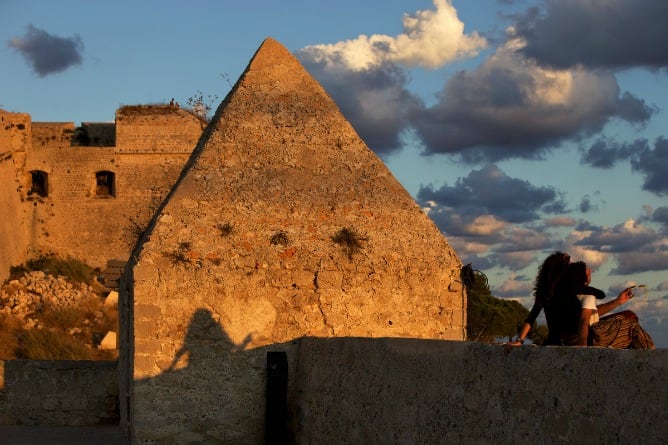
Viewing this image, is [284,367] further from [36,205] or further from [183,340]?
[36,205]

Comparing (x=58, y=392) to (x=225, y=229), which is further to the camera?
(x=58, y=392)

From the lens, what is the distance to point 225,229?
32.7 ft

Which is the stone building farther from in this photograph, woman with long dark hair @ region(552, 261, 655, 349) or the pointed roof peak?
woman with long dark hair @ region(552, 261, 655, 349)

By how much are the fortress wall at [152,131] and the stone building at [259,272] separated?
1051 inches

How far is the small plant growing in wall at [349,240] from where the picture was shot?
398 inches

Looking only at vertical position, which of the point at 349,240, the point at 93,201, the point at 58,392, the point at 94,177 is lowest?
the point at 58,392

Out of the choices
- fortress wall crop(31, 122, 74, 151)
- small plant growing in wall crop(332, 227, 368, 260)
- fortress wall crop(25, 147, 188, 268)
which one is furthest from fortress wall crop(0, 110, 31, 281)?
small plant growing in wall crop(332, 227, 368, 260)

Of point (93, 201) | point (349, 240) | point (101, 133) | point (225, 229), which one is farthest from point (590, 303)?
point (101, 133)

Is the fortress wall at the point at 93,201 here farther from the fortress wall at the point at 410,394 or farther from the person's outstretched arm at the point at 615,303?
the person's outstretched arm at the point at 615,303

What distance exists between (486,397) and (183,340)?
4.39 meters

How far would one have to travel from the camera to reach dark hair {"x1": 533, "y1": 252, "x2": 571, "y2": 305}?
737 cm

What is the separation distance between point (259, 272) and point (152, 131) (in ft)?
93.0

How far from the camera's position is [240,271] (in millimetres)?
9852

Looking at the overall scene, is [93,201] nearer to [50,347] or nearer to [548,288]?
[50,347]
